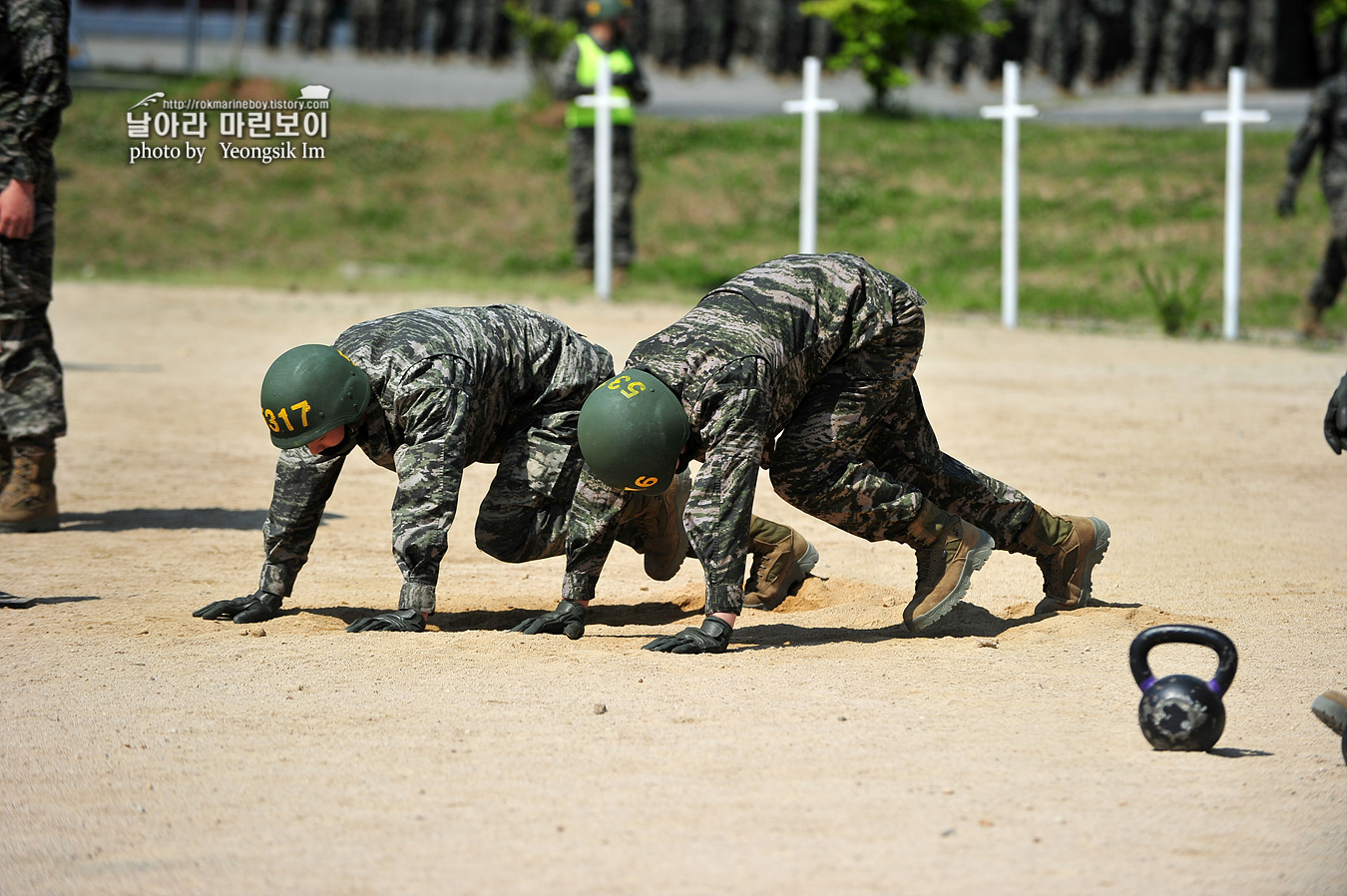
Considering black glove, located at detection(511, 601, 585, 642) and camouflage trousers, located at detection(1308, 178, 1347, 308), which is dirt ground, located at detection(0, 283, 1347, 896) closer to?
black glove, located at detection(511, 601, 585, 642)

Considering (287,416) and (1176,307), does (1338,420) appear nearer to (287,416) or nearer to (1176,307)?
(287,416)

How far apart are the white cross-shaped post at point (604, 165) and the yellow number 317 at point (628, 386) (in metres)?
10.3

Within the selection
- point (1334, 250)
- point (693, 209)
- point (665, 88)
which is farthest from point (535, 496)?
point (665, 88)

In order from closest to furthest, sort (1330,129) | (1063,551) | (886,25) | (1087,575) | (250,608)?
(250,608)
(1063,551)
(1087,575)
(1330,129)
(886,25)

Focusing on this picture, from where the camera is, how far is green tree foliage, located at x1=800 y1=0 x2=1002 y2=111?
22078 millimetres

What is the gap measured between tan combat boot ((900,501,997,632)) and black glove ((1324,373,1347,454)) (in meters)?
1.56

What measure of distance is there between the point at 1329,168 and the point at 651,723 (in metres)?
11.3

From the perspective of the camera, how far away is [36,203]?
6801 millimetres

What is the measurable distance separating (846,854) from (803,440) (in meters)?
2.04

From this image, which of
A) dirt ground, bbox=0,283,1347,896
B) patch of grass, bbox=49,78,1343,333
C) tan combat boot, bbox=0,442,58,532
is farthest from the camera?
patch of grass, bbox=49,78,1343,333

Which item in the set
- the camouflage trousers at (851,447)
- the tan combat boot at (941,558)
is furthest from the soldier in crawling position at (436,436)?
the tan combat boot at (941,558)

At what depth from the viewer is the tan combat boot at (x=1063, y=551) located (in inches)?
217

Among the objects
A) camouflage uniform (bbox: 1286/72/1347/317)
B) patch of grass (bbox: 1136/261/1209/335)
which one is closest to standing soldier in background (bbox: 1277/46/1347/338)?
camouflage uniform (bbox: 1286/72/1347/317)

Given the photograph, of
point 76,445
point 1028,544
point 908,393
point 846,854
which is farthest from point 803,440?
point 76,445
